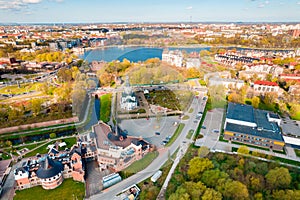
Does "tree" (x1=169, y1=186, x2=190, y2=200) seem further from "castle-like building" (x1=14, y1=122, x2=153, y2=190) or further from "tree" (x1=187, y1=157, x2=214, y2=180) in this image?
"castle-like building" (x1=14, y1=122, x2=153, y2=190)

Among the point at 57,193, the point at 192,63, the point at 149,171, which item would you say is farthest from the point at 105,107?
the point at 192,63

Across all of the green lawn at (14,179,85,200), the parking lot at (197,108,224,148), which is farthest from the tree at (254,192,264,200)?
the green lawn at (14,179,85,200)

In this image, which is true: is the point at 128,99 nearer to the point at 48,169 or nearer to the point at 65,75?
the point at 48,169

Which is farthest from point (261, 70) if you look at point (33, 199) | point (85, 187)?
point (33, 199)

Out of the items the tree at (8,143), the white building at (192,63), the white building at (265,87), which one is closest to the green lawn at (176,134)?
the tree at (8,143)

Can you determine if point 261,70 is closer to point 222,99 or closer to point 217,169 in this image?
point 222,99

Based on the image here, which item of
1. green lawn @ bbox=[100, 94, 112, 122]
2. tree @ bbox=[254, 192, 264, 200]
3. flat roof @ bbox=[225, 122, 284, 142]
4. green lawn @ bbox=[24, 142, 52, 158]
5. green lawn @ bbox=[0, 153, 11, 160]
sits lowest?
green lawn @ bbox=[0, 153, 11, 160]
